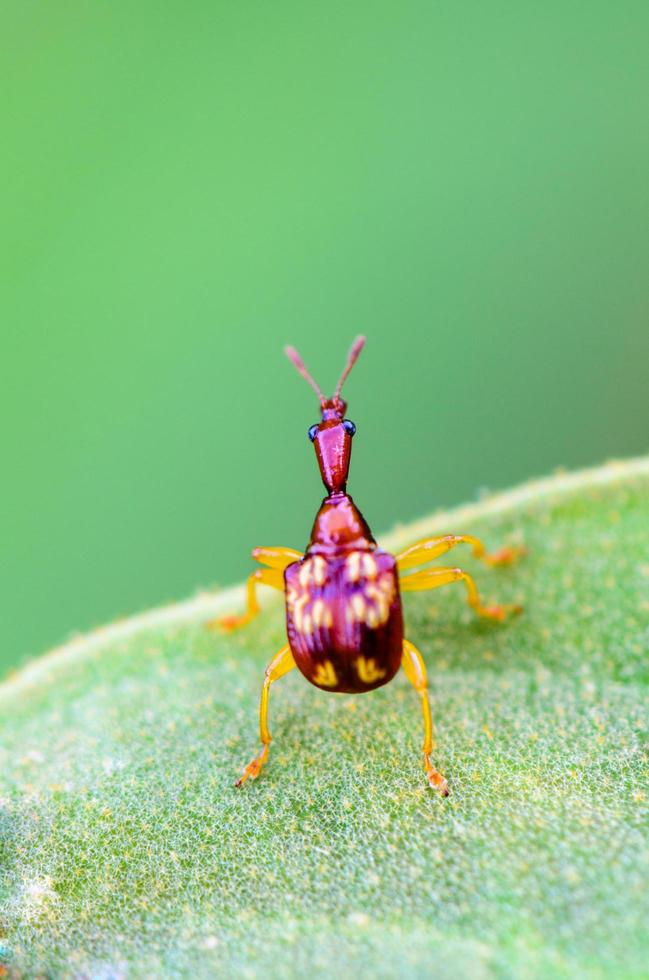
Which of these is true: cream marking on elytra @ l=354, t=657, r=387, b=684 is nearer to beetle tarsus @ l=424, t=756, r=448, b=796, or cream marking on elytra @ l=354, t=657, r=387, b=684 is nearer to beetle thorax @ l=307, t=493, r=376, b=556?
beetle tarsus @ l=424, t=756, r=448, b=796

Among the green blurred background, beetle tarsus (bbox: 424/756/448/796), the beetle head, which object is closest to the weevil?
beetle tarsus (bbox: 424/756/448/796)

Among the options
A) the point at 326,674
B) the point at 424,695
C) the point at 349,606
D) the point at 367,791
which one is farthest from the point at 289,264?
the point at 367,791

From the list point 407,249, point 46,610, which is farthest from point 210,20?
point 46,610

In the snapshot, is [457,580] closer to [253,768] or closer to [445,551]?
[445,551]

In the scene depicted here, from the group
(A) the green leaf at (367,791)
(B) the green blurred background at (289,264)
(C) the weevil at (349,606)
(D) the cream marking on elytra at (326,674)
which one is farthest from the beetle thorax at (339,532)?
(B) the green blurred background at (289,264)

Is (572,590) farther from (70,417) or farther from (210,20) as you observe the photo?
(210,20)

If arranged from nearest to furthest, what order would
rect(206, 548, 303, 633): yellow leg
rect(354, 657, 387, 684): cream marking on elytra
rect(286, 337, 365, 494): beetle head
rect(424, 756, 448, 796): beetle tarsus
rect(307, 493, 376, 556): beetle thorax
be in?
rect(424, 756, 448, 796): beetle tarsus
rect(354, 657, 387, 684): cream marking on elytra
rect(307, 493, 376, 556): beetle thorax
rect(206, 548, 303, 633): yellow leg
rect(286, 337, 365, 494): beetle head
